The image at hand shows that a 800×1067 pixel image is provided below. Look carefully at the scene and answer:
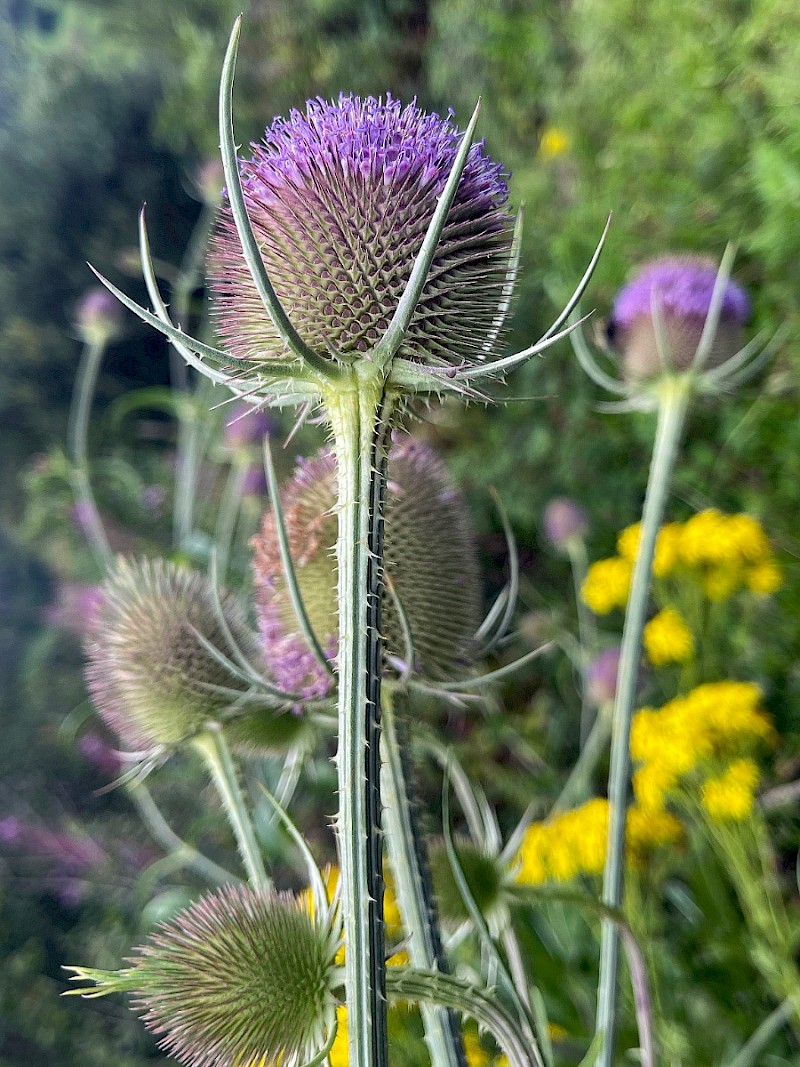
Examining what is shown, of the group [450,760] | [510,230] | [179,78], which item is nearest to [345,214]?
[510,230]

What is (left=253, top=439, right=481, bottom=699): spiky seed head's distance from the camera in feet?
3.65

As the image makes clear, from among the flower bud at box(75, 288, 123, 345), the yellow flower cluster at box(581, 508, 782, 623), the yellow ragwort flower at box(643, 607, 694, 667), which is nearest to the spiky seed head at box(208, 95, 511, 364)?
the yellow flower cluster at box(581, 508, 782, 623)

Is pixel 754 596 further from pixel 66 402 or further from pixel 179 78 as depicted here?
pixel 179 78

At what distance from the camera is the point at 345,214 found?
0.89 m

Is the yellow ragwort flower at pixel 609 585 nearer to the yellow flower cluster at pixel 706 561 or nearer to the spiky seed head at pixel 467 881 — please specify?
the yellow flower cluster at pixel 706 561

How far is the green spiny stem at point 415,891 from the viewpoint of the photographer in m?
0.92

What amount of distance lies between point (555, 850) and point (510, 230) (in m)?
1.56

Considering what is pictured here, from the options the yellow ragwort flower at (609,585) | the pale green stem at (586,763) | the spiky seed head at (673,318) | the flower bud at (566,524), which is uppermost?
the spiky seed head at (673,318)

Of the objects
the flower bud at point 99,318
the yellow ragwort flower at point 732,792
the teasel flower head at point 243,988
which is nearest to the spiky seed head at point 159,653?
the teasel flower head at point 243,988

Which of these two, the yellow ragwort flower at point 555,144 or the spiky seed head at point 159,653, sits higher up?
the yellow ragwort flower at point 555,144

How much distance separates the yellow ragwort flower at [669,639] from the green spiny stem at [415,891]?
1526 mm

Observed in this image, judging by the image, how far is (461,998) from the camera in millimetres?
785

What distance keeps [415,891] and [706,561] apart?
1.83m

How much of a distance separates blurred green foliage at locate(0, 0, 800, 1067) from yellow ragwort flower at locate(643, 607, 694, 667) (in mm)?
474
